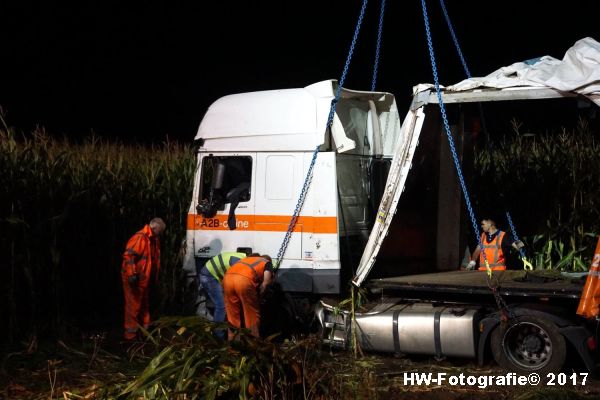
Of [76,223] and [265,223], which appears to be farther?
[76,223]

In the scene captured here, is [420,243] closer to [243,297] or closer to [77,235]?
[243,297]

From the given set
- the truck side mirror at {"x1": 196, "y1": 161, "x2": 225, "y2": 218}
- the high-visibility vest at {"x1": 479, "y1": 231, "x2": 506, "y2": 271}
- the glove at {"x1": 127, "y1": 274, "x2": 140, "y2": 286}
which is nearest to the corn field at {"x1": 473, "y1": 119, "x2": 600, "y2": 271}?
the high-visibility vest at {"x1": 479, "y1": 231, "x2": 506, "y2": 271}

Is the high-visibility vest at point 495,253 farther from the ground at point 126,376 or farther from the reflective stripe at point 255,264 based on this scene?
the reflective stripe at point 255,264

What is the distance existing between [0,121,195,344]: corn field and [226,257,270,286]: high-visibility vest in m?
2.83


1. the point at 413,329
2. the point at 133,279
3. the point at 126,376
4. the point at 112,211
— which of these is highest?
the point at 112,211

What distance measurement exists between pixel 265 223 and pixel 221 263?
2.60 ft

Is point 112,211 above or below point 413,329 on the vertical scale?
above

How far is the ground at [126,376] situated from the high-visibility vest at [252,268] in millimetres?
1278

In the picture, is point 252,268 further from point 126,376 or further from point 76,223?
point 76,223

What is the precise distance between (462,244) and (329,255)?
100 inches

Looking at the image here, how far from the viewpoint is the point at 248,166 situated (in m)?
10.7

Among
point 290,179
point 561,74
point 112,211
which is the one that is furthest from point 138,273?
point 561,74

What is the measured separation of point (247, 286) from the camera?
30.9ft

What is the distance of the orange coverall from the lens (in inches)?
437
